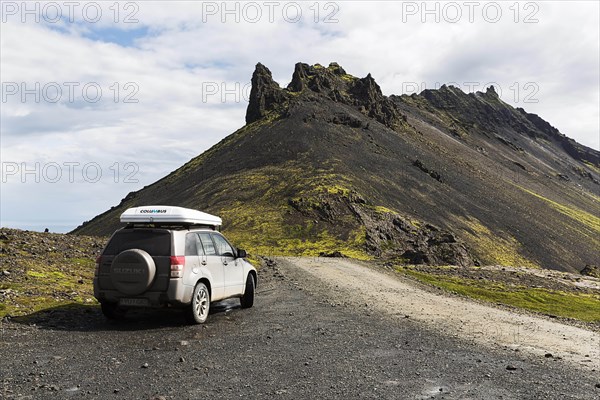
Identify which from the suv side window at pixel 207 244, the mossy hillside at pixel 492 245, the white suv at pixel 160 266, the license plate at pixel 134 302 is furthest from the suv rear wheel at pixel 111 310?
the mossy hillside at pixel 492 245

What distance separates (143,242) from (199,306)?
90.6 inches

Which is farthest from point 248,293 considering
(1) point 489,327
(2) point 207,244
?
(1) point 489,327

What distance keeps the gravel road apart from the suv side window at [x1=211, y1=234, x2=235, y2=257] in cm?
194

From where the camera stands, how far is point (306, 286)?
24.7 metres

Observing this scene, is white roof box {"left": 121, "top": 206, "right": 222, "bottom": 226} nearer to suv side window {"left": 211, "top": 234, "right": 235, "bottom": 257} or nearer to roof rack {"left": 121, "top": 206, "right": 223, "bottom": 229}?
roof rack {"left": 121, "top": 206, "right": 223, "bottom": 229}

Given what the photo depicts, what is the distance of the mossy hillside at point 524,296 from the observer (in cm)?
3547

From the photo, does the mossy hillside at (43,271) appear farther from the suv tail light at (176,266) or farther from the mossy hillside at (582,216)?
the mossy hillside at (582,216)

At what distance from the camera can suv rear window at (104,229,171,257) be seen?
13289 millimetres

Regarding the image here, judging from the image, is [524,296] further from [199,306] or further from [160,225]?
[160,225]

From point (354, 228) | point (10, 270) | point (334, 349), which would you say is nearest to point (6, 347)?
point (334, 349)

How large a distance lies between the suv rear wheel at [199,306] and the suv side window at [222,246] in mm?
1570

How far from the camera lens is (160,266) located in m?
13.1

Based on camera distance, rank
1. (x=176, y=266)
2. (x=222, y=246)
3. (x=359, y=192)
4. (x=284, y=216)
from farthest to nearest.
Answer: (x=359, y=192) < (x=284, y=216) < (x=222, y=246) < (x=176, y=266)

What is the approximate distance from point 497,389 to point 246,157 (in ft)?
366
